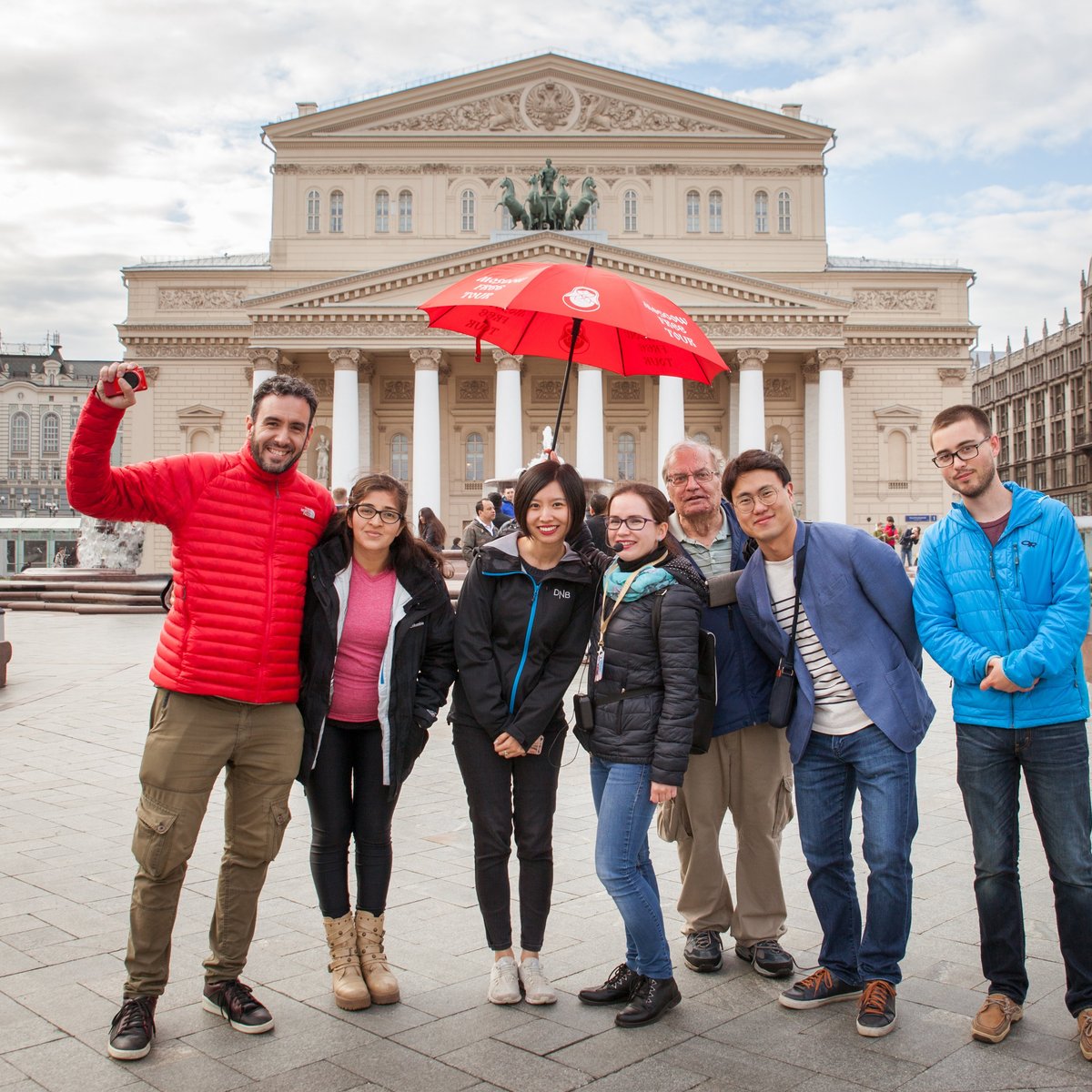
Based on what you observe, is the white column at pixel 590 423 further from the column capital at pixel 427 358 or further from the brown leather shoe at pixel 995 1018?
the brown leather shoe at pixel 995 1018

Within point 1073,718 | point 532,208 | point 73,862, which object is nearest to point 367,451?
point 532,208

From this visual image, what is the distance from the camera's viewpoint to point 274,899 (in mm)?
5496

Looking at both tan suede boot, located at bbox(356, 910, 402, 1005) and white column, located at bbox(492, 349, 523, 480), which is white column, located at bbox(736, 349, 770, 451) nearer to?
white column, located at bbox(492, 349, 523, 480)

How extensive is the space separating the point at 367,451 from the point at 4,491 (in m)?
61.2

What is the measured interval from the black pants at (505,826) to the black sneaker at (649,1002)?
17.5 inches

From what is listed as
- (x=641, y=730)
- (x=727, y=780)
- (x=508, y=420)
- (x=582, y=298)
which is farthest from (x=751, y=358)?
(x=641, y=730)

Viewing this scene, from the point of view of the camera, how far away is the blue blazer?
4207 millimetres

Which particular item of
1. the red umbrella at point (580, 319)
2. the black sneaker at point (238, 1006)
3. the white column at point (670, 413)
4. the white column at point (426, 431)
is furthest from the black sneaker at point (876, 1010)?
the white column at point (670, 413)

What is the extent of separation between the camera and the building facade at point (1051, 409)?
78000 millimetres

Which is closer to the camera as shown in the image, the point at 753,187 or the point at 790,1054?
the point at 790,1054

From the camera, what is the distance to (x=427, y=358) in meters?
39.1

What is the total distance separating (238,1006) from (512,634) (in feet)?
5.39

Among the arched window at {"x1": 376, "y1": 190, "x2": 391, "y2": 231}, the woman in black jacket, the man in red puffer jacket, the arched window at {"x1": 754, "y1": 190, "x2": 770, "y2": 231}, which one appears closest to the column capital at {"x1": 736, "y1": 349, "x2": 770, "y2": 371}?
the arched window at {"x1": 754, "y1": 190, "x2": 770, "y2": 231}

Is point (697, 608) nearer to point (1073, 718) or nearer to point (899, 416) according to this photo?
point (1073, 718)
